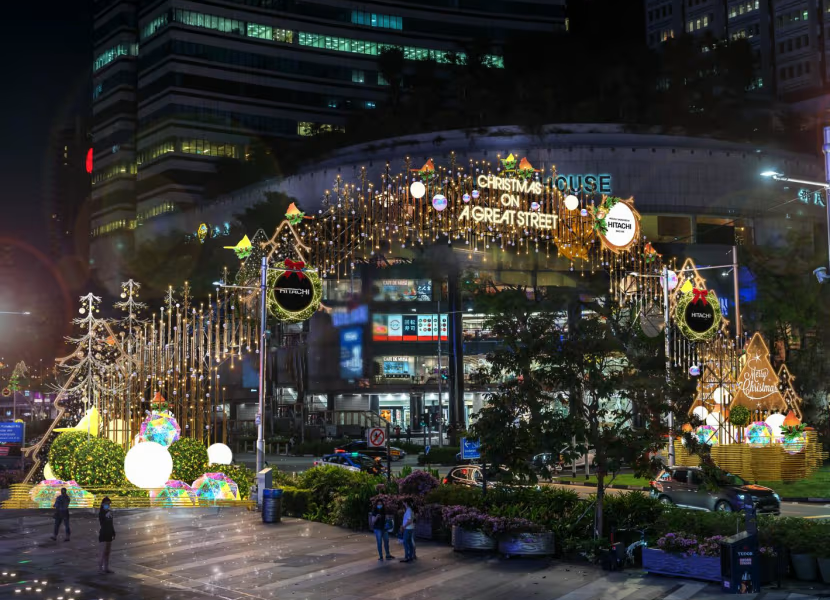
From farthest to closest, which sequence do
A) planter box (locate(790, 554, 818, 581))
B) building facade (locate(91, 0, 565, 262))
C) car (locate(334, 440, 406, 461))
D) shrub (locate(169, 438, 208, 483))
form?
building facade (locate(91, 0, 565, 262)) → car (locate(334, 440, 406, 461)) → shrub (locate(169, 438, 208, 483)) → planter box (locate(790, 554, 818, 581))

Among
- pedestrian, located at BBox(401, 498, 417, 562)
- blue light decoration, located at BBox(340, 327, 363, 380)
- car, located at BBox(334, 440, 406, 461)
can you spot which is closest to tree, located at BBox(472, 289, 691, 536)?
pedestrian, located at BBox(401, 498, 417, 562)

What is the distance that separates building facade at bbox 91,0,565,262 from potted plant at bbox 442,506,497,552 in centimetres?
11711

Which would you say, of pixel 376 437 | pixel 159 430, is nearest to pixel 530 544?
pixel 376 437

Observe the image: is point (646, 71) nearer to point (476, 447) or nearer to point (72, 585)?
point (476, 447)

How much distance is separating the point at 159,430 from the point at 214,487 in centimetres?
282

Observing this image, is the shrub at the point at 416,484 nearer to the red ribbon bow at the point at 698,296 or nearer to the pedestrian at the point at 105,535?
the pedestrian at the point at 105,535

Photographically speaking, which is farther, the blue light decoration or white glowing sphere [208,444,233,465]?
the blue light decoration

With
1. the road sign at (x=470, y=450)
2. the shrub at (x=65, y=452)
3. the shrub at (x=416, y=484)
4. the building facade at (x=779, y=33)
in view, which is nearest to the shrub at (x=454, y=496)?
the shrub at (x=416, y=484)

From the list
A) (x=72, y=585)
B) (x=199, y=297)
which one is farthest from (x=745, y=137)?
(x=72, y=585)

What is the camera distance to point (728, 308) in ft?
293

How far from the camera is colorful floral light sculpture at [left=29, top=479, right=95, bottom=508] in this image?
32062 mm

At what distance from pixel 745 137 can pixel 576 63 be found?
27751 mm

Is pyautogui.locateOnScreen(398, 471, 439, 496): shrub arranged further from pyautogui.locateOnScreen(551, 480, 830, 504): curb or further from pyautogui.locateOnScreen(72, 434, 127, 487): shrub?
pyautogui.locateOnScreen(72, 434, 127, 487): shrub

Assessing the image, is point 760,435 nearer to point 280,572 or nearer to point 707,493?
point 707,493
